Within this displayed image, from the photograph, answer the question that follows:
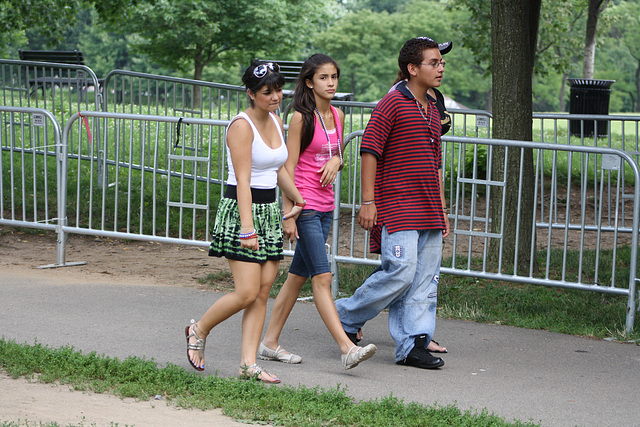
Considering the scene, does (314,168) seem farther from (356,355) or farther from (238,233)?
(356,355)

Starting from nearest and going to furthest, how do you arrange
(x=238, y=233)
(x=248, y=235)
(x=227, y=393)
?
(x=227, y=393), (x=248, y=235), (x=238, y=233)

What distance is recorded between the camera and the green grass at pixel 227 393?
13.8 feet

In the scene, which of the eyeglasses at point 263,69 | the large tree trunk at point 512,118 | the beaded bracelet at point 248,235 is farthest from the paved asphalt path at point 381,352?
the eyeglasses at point 263,69

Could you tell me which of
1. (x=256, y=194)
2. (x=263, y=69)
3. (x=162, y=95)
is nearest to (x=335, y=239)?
(x=256, y=194)

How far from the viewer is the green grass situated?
4.21 metres

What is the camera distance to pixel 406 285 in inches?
204

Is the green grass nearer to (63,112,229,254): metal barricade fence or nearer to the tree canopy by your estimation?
(63,112,229,254): metal barricade fence

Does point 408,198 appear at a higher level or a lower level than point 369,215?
higher

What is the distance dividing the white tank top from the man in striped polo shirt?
1.74ft

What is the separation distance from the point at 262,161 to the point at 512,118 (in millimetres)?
3439

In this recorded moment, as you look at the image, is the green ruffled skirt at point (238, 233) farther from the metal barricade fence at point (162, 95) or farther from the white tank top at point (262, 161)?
the metal barricade fence at point (162, 95)

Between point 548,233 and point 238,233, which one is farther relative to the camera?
point 548,233

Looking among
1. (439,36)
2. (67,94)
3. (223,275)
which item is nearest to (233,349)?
(223,275)

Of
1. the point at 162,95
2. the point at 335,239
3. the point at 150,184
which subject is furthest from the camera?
the point at 162,95
